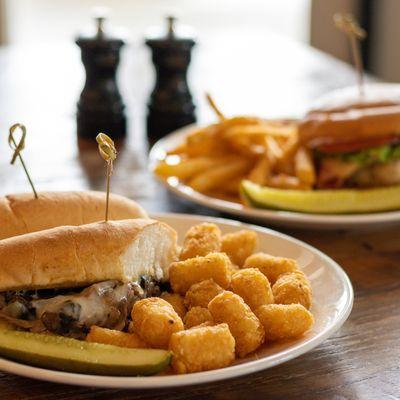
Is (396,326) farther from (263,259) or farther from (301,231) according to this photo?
(301,231)

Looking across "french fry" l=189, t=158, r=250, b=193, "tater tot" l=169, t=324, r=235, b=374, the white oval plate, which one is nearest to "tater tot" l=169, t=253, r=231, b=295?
"tater tot" l=169, t=324, r=235, b=374

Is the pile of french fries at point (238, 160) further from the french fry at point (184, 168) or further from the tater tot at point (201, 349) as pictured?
the tater tot at point (201, 349)

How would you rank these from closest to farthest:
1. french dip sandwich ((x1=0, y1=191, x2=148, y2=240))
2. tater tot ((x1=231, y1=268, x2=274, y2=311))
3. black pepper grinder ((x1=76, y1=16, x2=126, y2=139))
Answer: tater tot ((x1=231, y1=268, x2=274, y2=311)), french dip sandwich ((x1=0, y1=191, x2=148, y2=240)), black pepper grinder ((x1=76, y1=16, x2=126, y2=139))

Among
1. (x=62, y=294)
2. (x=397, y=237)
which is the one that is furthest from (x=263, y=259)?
(x=397, y=237)

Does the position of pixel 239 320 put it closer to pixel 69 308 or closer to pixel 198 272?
pixel 198 272

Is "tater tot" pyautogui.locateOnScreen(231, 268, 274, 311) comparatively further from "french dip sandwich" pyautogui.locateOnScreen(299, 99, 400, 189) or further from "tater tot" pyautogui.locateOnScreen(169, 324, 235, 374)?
"french dip sandwich" pyautogui.locateOnScreen(299, 99, 400, 189)

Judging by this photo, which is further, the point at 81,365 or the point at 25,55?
the point at 25,55
